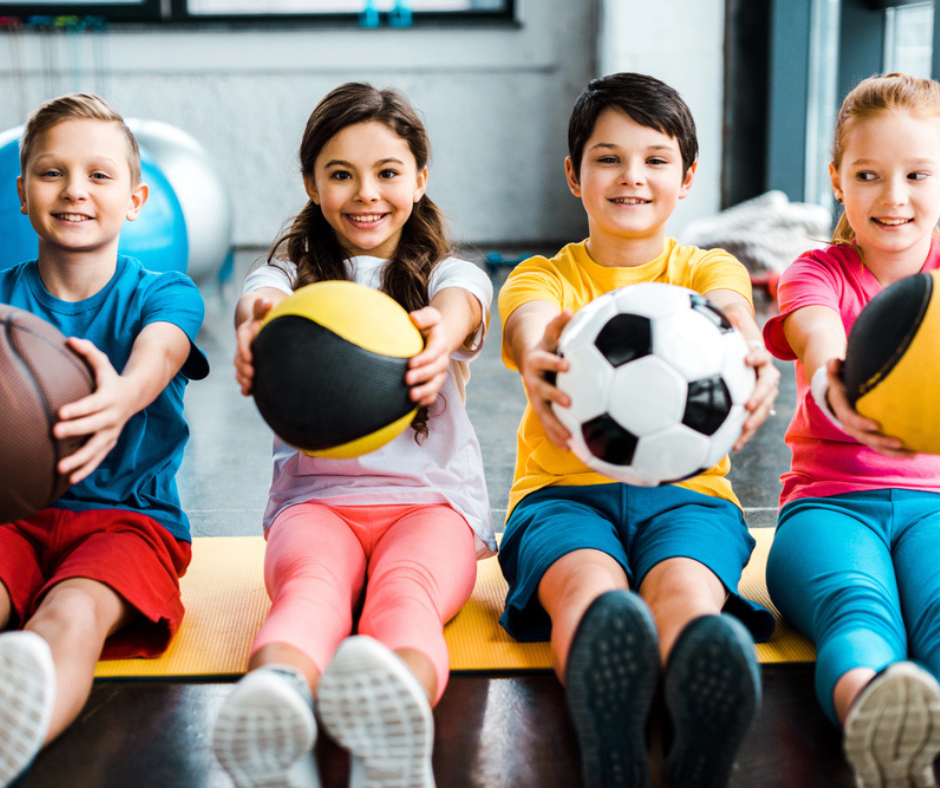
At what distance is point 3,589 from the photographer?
1403 mm

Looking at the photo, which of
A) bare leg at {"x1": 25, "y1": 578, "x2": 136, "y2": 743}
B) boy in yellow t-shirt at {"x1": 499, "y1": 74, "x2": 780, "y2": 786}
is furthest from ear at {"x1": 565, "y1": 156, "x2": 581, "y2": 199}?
bare leg at {"x1": 25, "y1": 578, "x2": 136, "y2": 743}

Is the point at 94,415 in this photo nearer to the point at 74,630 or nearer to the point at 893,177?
the point at 74,630

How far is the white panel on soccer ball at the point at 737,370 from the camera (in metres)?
1.29

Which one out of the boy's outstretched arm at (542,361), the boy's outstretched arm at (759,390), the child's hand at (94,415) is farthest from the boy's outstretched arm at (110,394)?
the boy's outstretched arm at (759,390)

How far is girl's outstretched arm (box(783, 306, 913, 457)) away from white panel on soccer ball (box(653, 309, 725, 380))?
20 cm

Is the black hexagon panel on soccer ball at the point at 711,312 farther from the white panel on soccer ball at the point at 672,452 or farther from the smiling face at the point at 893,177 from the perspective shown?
the smiling face at the point at 893,177

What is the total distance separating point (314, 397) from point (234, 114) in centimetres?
680

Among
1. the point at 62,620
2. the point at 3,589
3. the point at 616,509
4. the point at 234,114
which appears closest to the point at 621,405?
the point at 616,509

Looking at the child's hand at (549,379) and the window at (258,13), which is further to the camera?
the window at (258,13)

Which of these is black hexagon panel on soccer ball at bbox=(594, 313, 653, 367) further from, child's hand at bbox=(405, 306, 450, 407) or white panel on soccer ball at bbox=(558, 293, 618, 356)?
child's hand at bbox=(405, 306, 450, 407)

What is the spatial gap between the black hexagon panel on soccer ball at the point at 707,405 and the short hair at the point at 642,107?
0.51 metres

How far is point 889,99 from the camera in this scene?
5.00 ft

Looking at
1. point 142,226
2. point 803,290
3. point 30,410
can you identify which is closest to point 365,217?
point 30,410

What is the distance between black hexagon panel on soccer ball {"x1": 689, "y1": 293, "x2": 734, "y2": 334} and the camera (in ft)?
4.33
